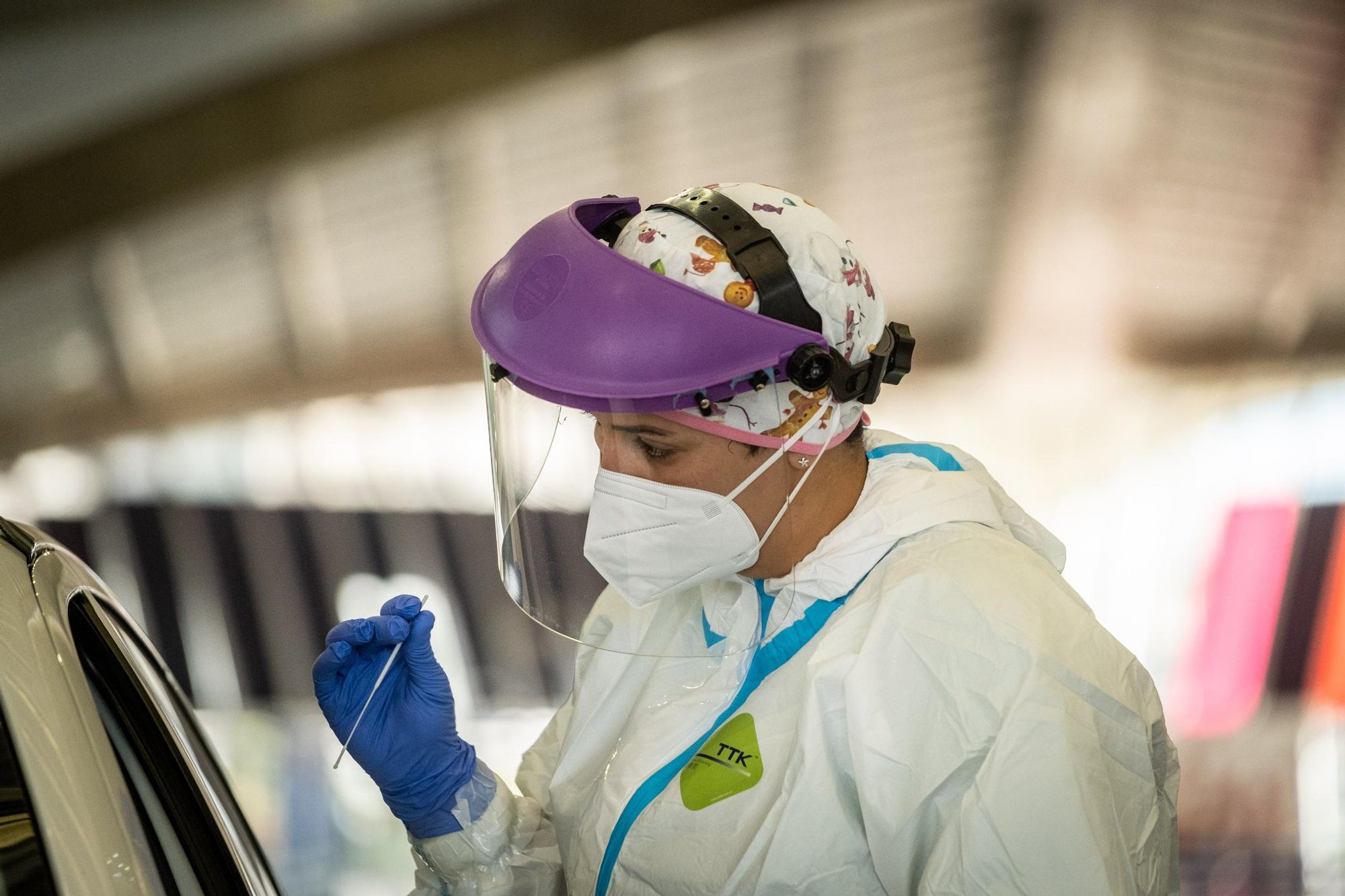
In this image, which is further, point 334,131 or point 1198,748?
point 334,131

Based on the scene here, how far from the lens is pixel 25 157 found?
12.3 feet

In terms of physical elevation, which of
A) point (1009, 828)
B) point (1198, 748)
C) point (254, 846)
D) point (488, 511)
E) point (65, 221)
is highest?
point (65, 221)

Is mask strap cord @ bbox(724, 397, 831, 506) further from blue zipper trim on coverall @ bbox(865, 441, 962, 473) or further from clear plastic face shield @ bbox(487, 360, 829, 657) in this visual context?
blue zipper trim on coverall @ bbox(865, 441, 962, 473)

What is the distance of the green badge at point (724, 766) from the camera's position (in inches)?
51.5

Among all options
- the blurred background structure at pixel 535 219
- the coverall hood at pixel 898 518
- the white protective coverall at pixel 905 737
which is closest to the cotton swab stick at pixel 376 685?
the white protective coverall at pixel 905 737

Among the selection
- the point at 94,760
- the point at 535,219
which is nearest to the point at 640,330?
the point at 94,760

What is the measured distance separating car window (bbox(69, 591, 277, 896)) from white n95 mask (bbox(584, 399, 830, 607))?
0.54 metres

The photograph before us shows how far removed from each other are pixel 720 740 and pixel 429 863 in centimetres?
56

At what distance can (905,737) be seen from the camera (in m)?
1.18

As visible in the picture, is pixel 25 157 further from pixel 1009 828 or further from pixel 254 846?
pixel 1009 828

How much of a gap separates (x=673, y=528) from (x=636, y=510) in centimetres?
5

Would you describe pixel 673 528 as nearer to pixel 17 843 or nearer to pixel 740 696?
pixel 740 696

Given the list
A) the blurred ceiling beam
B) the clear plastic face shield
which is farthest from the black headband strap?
the blurred ceiling beam

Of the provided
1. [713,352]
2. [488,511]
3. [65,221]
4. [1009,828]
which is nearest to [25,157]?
[65,221]
